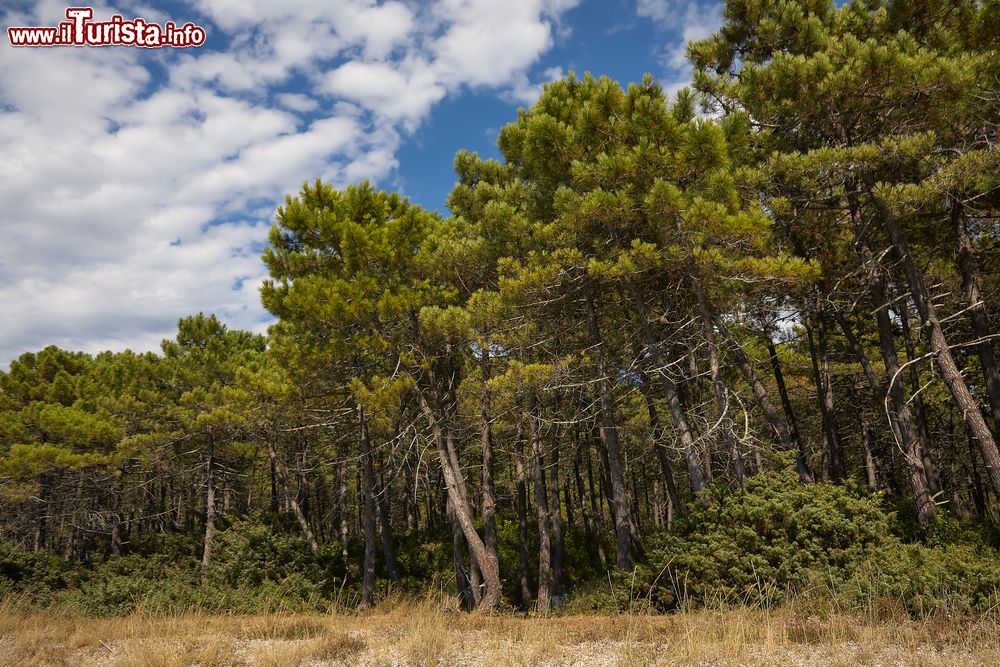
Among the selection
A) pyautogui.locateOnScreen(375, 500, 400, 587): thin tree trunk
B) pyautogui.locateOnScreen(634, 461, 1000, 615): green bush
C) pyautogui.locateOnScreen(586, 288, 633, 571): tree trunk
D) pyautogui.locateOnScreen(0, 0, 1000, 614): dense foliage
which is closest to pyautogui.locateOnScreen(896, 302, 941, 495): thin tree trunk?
pyautogui.locateOnScreen(0, 0, 1000, 614): dense foliage

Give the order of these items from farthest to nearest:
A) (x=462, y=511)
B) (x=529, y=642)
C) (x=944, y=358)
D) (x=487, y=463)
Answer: (x=487, y=463)
(x=462, y=511)
(x=944, y=358)
(x=529, y=642)

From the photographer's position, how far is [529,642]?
5.62m

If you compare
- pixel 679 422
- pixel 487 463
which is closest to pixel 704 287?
pixel 679 422

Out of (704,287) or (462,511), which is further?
(462,511)

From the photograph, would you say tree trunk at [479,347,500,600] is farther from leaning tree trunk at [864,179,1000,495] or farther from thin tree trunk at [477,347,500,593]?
leaning tree trunk at [864,179,1000,495]

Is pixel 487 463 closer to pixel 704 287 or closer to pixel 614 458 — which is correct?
pixel 614 458

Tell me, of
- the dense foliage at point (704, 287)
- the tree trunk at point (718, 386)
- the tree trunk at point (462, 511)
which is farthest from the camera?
the tree trunk at point (462, 511)

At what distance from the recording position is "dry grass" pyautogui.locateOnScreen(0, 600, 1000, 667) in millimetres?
4645

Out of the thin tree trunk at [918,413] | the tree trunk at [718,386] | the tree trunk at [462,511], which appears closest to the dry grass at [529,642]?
the tree trunk at [462,511]

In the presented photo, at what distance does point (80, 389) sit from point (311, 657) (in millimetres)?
19915

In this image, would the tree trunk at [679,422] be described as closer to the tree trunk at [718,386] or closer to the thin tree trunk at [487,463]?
the tree trunk at [718,386]

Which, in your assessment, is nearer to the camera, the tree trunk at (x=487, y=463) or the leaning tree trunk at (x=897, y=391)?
the leaning tree trunk at (x=897, y=391)

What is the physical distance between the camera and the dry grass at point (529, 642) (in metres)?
4.64

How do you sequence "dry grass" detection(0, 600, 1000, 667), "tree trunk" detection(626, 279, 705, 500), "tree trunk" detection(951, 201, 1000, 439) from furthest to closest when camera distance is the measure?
"tree trunk" detection(951, 201, 1000, 439) < "tree trunk" detection(626, 279, 705, 500) < "dry grass" detection(0, 600, 1000, 667)
